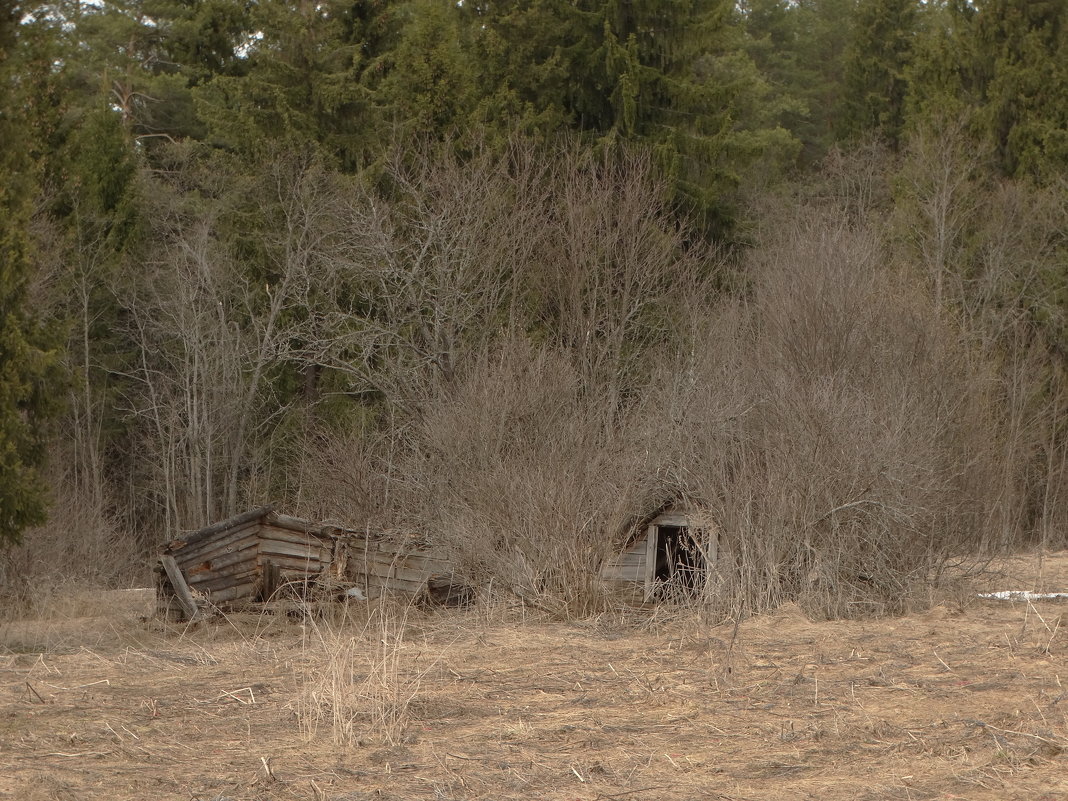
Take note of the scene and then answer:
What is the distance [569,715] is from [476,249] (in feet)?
52.1

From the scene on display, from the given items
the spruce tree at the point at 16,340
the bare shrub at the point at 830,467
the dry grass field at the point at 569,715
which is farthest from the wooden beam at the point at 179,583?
the bare shrub at the point at 830,467

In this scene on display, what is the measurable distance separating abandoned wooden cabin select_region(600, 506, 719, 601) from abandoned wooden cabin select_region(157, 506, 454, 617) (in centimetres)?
213

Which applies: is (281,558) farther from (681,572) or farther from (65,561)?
(65,561)

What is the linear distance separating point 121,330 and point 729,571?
1925cm

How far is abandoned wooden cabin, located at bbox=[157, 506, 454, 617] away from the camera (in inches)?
551

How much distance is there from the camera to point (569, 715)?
300 inches

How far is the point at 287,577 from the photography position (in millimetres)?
14398

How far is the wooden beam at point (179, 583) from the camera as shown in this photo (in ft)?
45.4

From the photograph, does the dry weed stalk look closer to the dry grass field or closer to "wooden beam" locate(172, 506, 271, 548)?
the dry grass field

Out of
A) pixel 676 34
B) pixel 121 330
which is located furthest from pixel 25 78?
pixel 676 34

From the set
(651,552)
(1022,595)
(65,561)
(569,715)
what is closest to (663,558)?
(651,552)

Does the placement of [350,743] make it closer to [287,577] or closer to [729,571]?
[729,571]

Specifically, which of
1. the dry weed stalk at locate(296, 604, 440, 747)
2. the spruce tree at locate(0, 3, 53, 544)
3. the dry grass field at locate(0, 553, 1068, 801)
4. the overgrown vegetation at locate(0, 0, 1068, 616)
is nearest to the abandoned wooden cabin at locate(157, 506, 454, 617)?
the overgrown vegetation at locate(0, 0, 1068, 616)

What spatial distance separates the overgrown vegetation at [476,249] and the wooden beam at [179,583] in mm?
2902
